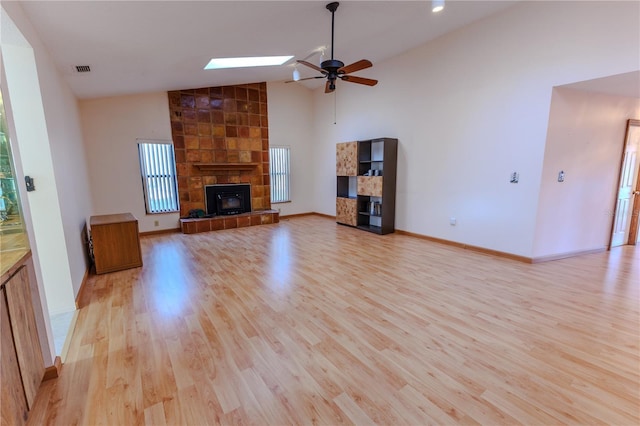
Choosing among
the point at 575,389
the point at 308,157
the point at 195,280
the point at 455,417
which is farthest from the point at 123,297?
the point at 308,157

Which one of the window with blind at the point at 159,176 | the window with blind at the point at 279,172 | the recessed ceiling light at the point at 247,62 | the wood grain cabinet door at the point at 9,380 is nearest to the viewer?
the wood grain cabinet door at the point at 9,380

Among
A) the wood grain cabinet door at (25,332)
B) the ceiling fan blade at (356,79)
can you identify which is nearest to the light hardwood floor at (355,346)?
the wood grain cabinet door at (25,332)

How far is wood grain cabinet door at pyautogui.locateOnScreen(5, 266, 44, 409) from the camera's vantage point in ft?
4.93

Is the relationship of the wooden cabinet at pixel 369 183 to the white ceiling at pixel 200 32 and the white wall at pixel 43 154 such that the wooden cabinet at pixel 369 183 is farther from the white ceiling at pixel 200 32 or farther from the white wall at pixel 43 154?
the white wall at pixel 43 154

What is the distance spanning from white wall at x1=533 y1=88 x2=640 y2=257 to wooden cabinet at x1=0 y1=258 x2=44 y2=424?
5277mm

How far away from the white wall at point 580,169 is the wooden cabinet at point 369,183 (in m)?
2.49

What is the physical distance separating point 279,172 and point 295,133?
1179 millimetres

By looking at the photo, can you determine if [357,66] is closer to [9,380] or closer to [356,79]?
[356,79]

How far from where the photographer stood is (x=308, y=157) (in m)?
8.17

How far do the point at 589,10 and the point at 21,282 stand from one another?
5.72 m

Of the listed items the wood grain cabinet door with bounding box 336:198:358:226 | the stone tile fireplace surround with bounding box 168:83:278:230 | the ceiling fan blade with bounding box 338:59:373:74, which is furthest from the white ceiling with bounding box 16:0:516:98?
the wood grain cabinet door with bounding box 336:198:358:226

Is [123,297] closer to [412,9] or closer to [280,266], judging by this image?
[280,266]

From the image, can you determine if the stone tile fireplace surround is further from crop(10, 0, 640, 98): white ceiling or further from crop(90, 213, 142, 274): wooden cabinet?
crop(90, 213, 142, 274): wooden cabinet

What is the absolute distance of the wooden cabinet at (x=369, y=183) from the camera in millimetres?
5703
